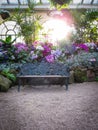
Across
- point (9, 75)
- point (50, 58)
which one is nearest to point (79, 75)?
point (50, 58)

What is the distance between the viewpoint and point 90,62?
24.9ft

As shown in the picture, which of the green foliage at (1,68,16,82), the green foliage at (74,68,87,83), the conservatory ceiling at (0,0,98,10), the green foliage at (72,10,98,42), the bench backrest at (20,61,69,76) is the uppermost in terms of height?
the conservatory ceiling at (0,0,98,10)

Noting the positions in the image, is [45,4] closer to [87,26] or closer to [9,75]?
[87,26]

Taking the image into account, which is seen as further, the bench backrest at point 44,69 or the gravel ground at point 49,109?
the bench backrest at point 44,69

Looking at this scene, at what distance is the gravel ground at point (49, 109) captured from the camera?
3633 millimetres

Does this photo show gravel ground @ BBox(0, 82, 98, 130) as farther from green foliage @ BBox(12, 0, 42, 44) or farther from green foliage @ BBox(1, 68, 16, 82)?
green foliage @ BBox(12, 0, 42, 44)

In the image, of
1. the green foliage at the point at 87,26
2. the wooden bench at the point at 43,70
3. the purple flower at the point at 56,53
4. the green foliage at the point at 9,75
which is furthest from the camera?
the green foliage at the point at 87,26

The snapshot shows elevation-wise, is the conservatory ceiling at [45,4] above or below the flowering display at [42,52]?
above

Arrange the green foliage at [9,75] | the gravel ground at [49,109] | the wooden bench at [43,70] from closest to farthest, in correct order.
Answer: the gravel ground at [49,109] → the wooden bench at [43,70] → the green foliage at [9,75]

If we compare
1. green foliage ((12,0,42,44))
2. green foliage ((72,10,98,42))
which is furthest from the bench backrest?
green foliage ((72,10,98,42))

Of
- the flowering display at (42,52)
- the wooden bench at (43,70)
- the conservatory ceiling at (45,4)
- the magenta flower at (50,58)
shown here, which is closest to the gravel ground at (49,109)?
the wooden bench at (43,70)

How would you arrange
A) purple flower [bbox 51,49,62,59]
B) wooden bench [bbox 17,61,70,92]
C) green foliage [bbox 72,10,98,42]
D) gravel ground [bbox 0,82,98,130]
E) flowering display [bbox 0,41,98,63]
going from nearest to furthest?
1. gravel ground [bbox 0,82,98,130]
2. wooden bench [bbox 17,61,70,92]
3. flowering display [bbox 0,41,98,63]
4. purple flower [bbox 51,49,62,59]
5. green foliage [bbox 72,10,98,42]

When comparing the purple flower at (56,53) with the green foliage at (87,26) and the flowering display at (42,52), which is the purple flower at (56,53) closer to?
the flowering display at (42,52)

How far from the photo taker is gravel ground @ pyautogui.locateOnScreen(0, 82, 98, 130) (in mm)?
3633
